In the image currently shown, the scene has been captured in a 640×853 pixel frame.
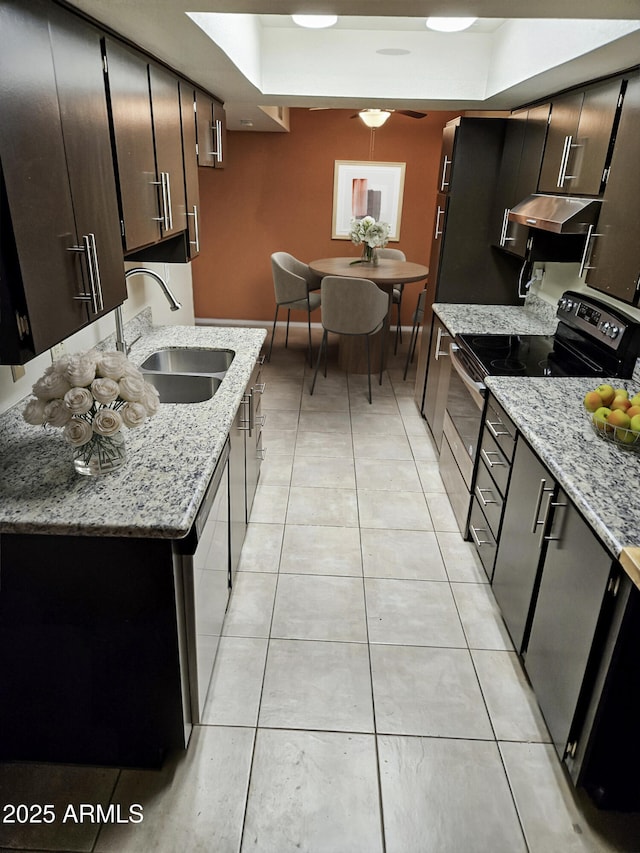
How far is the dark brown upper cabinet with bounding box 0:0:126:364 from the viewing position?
1229 millimetres

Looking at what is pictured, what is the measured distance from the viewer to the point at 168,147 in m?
2.33

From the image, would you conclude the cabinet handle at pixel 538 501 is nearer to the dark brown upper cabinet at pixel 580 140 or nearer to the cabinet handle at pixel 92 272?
the dark brown upper cabinet at pixel 580 140

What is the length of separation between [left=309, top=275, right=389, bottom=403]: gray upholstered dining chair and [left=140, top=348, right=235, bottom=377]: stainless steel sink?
1.87 metres

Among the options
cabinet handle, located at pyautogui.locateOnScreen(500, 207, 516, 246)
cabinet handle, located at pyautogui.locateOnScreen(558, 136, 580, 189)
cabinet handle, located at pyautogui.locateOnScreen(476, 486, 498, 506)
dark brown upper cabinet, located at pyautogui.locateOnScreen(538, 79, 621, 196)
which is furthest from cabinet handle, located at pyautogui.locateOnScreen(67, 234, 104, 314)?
cabinet handle, located at pyautogui.locateOnScreen(500, 207, 516, 246)

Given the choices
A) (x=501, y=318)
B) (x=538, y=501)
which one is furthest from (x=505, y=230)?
(x=538, y=501)

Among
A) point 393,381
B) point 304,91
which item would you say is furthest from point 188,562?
point 393,381

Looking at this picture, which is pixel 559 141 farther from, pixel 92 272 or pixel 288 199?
pixel 288 199

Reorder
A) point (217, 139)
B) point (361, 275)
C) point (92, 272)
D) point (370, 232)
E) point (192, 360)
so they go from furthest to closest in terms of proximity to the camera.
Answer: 1. point (370, 232)
2. point (361, 275)
3. point (217, 139)
4. point (192, 360)
5. point (92, 272)

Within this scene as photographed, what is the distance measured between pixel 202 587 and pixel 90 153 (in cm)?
127

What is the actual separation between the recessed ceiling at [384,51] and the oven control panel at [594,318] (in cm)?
97

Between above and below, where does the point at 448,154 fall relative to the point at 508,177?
above

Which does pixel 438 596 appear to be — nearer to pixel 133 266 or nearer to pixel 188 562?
pixel 188 562

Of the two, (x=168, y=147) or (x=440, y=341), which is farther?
(x=440, y=341)

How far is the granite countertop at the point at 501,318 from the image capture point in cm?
329
